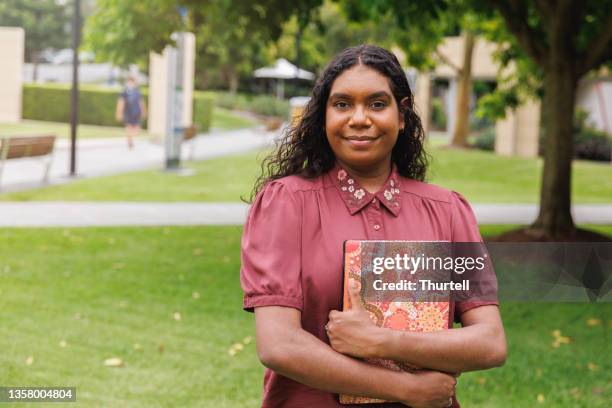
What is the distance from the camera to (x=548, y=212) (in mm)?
11430

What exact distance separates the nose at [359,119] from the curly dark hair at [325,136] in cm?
11

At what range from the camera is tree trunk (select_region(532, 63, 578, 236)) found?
1131 centimetres

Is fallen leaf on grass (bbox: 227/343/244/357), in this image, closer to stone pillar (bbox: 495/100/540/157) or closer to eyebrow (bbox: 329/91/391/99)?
eyebrow (bbox: 329/91/391/99)

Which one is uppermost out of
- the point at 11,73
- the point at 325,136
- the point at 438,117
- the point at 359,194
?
the point at 11,73

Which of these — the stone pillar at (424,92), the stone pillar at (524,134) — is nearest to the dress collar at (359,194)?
the stone pillar at (524,134)

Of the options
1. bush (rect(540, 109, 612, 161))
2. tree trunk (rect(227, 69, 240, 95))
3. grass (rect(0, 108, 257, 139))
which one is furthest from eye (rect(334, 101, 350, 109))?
tree trunk (rect(227, 69, 240, 95))

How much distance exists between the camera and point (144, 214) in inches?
536

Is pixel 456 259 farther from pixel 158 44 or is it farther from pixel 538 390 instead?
pixel 158 44

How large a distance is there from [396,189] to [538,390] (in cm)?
399

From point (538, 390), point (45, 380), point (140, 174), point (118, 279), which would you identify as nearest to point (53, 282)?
point (118, 279)

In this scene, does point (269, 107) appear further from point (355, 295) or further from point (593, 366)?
point (355, 295)

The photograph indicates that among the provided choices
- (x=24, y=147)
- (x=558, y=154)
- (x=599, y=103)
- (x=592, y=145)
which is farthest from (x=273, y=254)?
(x=599, y=103)

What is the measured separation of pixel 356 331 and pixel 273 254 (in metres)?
0.26

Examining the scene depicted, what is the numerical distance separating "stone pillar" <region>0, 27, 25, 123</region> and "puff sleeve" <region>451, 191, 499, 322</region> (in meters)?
37.5
